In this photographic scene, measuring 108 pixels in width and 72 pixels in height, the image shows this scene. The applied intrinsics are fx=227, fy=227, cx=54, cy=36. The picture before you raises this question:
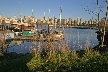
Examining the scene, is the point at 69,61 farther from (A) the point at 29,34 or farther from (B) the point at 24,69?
(A) the point at 29,34

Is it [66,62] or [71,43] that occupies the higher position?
[66,62]

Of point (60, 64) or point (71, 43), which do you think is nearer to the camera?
point (60, 64)

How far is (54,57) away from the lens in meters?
13.1

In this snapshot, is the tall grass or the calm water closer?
the tall grass

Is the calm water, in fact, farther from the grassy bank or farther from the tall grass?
the grassy bank

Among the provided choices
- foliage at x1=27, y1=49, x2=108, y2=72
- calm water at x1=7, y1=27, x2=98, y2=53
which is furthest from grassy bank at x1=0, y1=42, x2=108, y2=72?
calm water at x1=7, y1=27, x2=98, y2=53

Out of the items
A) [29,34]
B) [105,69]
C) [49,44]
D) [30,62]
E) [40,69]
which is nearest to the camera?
[105,69]

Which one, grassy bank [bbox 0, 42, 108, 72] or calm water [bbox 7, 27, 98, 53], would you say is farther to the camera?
calm water [bbox 7, 27, 98, 53]

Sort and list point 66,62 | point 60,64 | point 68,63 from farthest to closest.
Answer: point 66,62
point 68,63
point 60,64

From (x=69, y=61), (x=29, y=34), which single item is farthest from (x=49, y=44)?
(x=29, y=34)

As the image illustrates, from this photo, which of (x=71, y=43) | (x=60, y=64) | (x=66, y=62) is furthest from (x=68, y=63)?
(x=71, y=43)

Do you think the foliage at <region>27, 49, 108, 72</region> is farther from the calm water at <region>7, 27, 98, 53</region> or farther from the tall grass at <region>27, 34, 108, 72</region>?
the calm water at <region>7, 27, 98, 53</region>

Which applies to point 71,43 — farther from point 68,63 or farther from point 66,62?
point 68,63

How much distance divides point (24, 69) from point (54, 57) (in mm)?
2187
